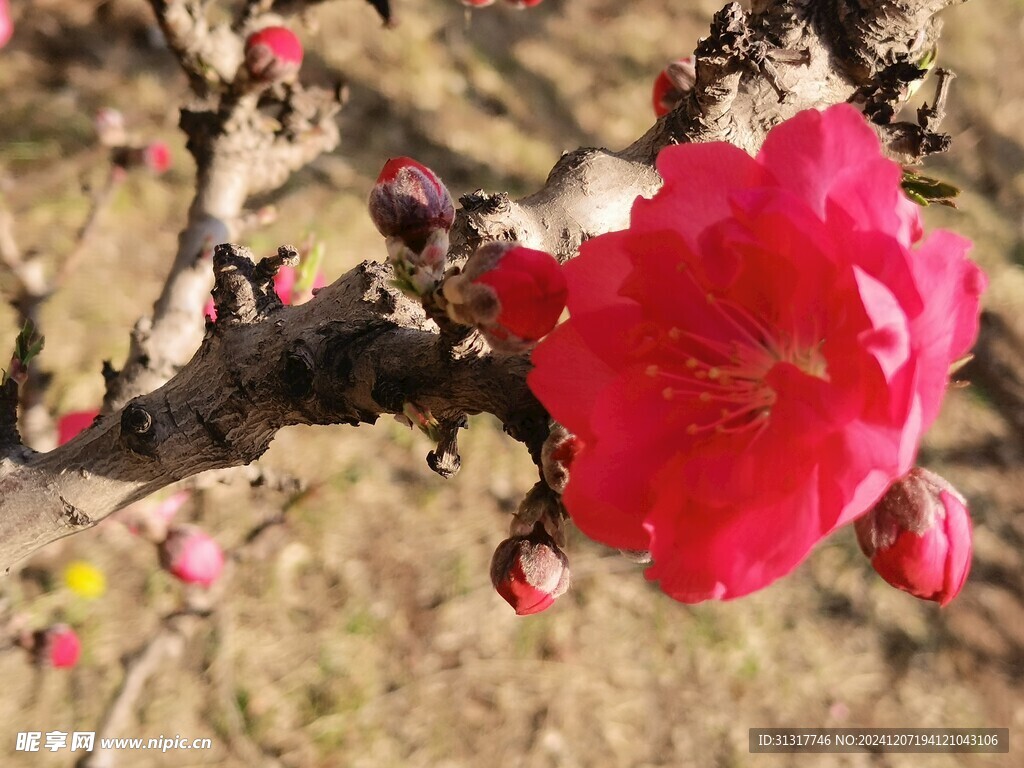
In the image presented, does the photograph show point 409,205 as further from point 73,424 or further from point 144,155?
point 144,155

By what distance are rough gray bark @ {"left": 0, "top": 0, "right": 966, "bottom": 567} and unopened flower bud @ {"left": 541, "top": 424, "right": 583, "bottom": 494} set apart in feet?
0.07

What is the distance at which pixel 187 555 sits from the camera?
145 centimetres

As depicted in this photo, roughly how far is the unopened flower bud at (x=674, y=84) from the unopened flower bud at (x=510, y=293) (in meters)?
0.43

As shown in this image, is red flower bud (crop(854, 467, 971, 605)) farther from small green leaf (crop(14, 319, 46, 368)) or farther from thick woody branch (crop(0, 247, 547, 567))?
small green leaf (crop(14, 319, 46, 368))

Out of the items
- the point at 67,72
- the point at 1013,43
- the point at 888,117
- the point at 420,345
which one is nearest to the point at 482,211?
the point at 420,345

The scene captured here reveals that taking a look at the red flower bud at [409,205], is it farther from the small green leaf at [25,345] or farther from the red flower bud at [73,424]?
the red flower bud at [73,424]

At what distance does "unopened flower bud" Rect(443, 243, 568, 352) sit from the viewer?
0.49 metres

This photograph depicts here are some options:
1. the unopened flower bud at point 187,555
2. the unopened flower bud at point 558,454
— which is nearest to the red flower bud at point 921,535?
the unopened flower bud at point 558,454

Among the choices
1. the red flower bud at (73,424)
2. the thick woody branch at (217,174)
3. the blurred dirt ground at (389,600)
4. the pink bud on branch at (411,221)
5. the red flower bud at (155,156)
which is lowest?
the blurred dirt ground at (389,600)

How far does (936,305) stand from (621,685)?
6.27 feet

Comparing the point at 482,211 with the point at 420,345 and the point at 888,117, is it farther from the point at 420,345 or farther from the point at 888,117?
the point at 888,117

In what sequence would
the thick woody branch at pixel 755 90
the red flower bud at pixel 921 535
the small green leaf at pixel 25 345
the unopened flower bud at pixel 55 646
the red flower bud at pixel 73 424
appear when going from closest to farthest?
1. the red flower bud at pixel 921 535
2. the thick woody branch at pixel 755 90
3. the small green leaf at pixel 25 345
4. the red flower bud at pixel 73 424
5. the unopened flower bud at pixel 55 646

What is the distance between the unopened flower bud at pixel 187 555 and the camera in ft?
4.76

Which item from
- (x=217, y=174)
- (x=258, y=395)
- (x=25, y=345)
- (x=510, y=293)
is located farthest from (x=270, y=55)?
(x=510, y=293)
